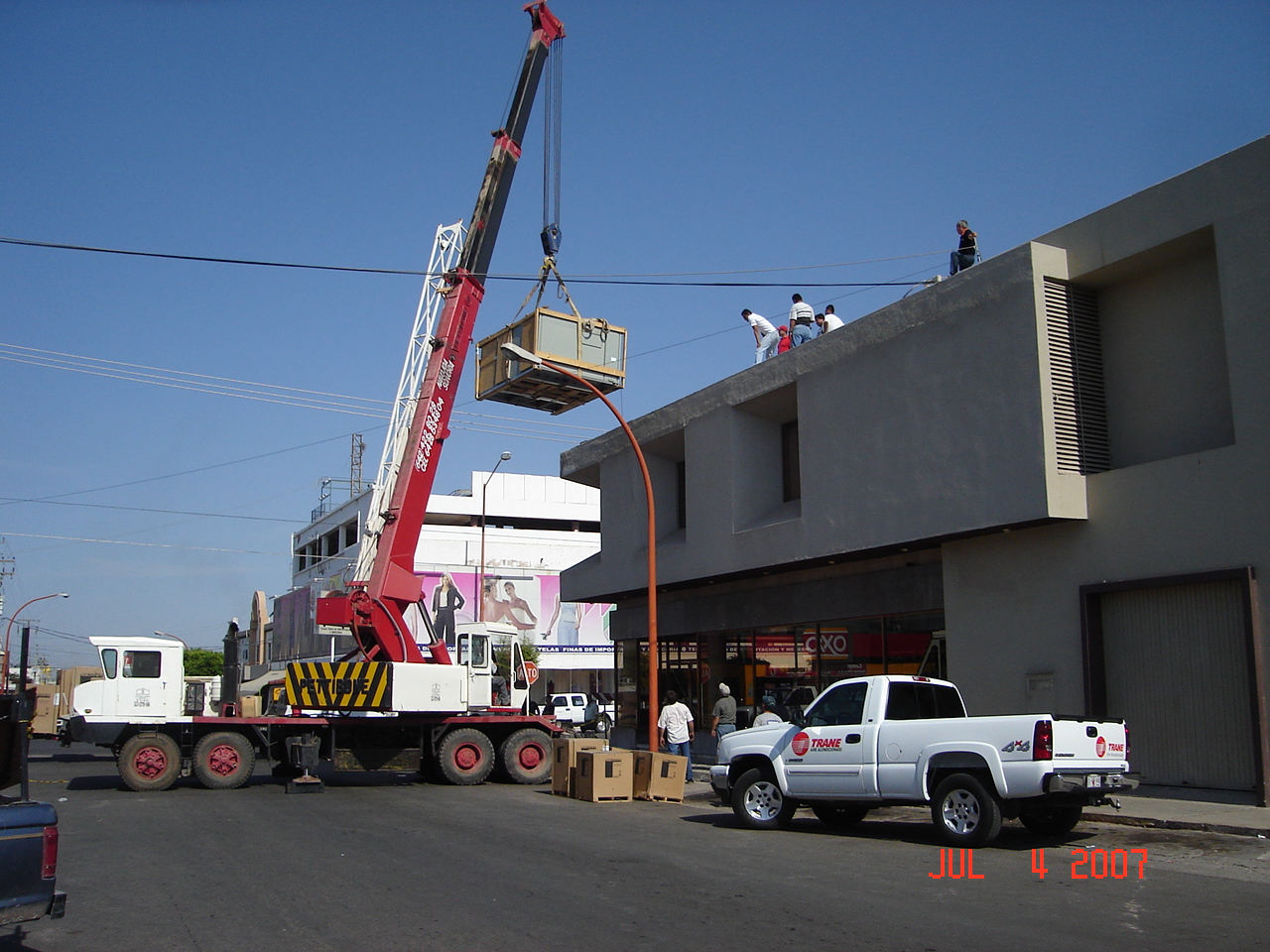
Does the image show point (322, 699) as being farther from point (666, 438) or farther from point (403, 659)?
point (666, 438)

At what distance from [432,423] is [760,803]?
36.7 feet

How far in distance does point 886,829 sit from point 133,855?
869 cm

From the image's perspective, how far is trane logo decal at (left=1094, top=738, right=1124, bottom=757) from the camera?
1115 centimetres

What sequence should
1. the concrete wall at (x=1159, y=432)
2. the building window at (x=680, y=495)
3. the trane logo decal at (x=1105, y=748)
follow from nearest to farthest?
the trane logo decal at (x=1105, y=748) → the concrete wall at (x=1159, y=432) → the building window at (x=680, y=495)

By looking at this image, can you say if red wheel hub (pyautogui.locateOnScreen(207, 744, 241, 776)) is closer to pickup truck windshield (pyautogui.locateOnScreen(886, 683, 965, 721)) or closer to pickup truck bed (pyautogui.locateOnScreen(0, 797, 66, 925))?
pickup truck windshield (pyautogui.locateOnScreen(886, 683, 965, 721))

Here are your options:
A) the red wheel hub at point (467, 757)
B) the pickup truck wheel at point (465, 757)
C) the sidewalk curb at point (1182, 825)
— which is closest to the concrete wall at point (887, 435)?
the sidewalk curb at point (1182, 825)

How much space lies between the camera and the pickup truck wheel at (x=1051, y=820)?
1181 centimetres

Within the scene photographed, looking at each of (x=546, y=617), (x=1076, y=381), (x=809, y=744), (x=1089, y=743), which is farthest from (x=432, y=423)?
(x=546, y=617)

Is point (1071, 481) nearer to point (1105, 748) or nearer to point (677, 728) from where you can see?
point (1105, 748)

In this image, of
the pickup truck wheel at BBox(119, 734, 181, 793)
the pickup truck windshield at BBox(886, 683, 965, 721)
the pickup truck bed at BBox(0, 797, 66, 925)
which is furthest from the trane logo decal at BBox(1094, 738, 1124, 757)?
the pickup truck wheel at BBox(119, 734, 181, 793)

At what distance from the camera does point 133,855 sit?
37.1ft

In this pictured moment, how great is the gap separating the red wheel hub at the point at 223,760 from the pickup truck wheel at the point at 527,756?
16.5ft

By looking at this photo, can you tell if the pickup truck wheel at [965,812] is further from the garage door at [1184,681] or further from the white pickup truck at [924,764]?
the garage door at [1184,681]

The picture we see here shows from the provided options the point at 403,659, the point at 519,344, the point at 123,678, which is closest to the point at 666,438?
the point at 519,344
